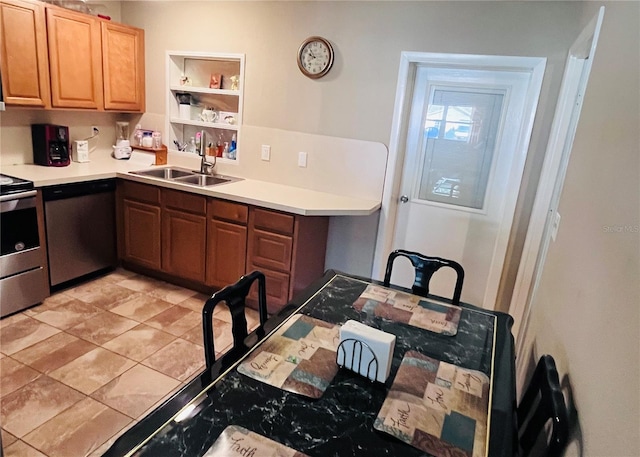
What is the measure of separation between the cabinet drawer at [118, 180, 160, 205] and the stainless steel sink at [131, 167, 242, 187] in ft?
0.36

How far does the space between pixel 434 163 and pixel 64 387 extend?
2.74 metres

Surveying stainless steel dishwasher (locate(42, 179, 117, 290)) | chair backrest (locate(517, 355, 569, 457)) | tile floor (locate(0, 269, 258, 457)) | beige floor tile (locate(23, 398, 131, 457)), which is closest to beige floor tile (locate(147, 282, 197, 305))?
tile floor (locate(0, 269, 258, 457))

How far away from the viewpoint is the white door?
2.74m

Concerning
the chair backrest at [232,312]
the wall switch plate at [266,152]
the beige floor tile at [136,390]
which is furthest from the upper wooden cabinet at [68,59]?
the chair backrest at [232,312]

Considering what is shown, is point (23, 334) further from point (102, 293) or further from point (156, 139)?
point (156, 139)

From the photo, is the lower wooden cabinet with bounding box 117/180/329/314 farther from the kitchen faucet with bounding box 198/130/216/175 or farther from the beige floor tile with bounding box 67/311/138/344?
the beige floor tile with bounding box 67/311/138/344

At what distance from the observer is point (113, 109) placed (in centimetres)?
356

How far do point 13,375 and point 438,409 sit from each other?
2.31 m

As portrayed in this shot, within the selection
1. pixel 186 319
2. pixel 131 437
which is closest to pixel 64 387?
pixel 186 319

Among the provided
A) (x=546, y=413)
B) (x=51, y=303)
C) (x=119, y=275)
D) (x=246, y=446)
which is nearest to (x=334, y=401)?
(x=246, y=446)

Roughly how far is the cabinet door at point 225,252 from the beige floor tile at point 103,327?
68 centimetres

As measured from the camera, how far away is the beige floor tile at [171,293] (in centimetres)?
323

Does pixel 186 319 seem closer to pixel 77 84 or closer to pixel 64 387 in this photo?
pixel 64 387

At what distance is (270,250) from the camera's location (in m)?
2.94
